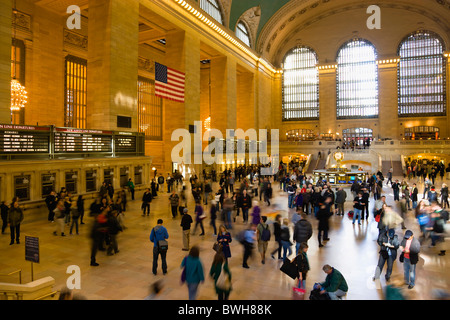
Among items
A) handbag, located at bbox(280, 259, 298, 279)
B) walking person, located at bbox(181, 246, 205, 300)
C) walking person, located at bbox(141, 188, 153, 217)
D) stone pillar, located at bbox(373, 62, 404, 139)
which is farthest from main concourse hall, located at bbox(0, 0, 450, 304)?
walking person, located at bbox(141, 188, 153, 217)

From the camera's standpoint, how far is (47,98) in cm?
1712

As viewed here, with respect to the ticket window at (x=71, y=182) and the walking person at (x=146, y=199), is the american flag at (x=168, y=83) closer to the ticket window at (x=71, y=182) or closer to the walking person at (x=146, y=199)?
the ticket window at (x=71, y=182)

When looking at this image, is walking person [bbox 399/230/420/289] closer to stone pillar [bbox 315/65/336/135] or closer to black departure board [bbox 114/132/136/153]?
black departure board [bbox 114/132/136/153]

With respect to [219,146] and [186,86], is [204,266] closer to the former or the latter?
[186,86]

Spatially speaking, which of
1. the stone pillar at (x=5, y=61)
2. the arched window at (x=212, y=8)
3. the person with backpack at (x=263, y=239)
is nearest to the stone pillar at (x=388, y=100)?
the arched window at (x=212, y=8)

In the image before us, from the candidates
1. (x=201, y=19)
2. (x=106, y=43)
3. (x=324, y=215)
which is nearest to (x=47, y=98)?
(x=106, y=43)

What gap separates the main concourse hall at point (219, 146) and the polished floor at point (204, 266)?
52mm

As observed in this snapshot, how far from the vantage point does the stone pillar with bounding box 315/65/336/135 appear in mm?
38625

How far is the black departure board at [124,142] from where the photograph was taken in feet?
46.6
